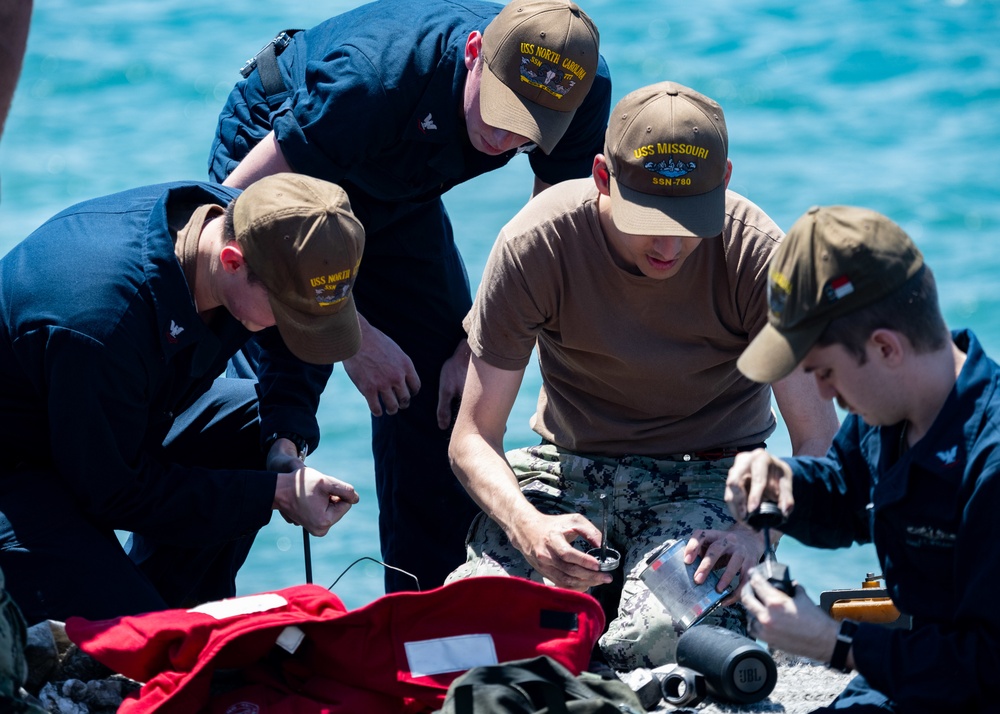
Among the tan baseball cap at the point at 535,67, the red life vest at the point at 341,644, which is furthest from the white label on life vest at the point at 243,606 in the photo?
the tan baseball cap at the point at 535,67

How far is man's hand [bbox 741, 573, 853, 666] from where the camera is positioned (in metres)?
2.32

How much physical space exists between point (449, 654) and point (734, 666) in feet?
1.97

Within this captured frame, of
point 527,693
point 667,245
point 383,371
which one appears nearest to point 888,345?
point 527,693

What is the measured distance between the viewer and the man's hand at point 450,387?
412 cm

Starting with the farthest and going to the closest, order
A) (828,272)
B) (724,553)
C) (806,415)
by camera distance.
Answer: (806,415) → (724,553) → (828,272)

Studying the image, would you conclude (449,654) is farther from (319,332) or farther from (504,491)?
(319,332)

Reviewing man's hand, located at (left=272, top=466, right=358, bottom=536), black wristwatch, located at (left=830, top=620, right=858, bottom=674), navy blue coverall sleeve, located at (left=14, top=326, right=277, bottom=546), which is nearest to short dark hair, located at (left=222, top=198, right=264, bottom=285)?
navy blue coverall sleeve, located at (left=14, top=326, right=277, bottom=546)

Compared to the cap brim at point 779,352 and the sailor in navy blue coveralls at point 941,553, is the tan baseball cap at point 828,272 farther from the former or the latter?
the sailor in navy blue coveralls at point 941,553

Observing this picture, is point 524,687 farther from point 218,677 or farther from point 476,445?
point 476,445

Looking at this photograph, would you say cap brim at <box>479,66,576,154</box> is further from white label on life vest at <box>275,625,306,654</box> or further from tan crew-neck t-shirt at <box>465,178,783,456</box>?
white label on life vest at <box>275,625,306,654</box>

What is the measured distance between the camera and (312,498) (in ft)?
10.9

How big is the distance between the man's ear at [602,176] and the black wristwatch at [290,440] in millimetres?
1063

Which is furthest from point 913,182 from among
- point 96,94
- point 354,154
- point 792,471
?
point 792,471

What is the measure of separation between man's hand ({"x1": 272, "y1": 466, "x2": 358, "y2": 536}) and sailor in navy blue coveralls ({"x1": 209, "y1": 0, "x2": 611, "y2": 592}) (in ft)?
2.72
